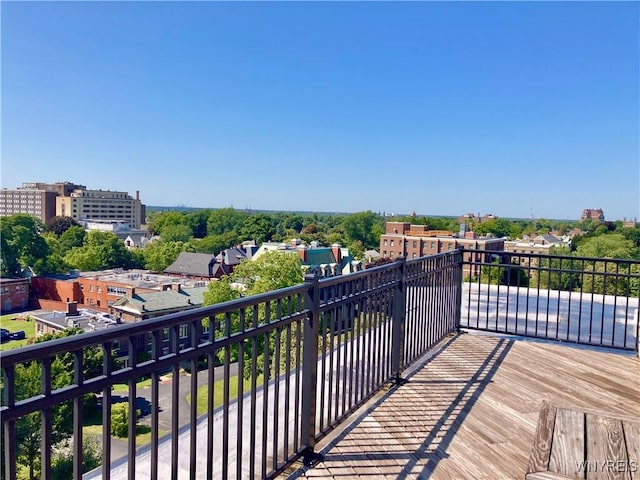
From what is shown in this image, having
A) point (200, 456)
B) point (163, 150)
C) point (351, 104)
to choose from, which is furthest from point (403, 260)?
point (163, 150)

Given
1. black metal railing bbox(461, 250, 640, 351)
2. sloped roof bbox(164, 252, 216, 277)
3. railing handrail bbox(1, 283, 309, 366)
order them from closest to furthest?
railing handrail bbox(1, 283, 309, 366) < black metal railing bbox(461, 250, 640, 351) < sloped roof bbox(164, 252, 216, 277)

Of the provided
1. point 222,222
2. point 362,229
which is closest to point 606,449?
point 362,229

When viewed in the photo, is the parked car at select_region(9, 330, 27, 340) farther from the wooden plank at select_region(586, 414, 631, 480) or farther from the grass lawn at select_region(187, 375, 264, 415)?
the wooden plank at select_region(586, 414, 631, 480)

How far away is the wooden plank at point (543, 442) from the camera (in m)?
Result: 1.42

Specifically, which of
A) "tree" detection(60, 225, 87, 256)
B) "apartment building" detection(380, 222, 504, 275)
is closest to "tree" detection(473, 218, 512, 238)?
"apartment building" detection(380, 222, 504, 275)

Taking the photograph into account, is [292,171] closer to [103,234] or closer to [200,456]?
[103,234]

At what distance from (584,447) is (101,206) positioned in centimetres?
11204

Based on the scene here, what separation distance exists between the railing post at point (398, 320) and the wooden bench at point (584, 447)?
1463 millimetres

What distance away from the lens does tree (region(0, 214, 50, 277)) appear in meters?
42.8

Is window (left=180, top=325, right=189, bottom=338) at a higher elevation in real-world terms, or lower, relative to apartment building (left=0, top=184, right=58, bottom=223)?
lower

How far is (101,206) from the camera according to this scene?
99.3m

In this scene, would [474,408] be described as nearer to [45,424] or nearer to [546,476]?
[546,476]

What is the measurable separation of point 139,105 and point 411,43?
32.1 metres

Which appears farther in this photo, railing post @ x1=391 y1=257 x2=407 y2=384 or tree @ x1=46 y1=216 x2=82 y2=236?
tree @ x1=46 y1=216 x2=82 y2=236
